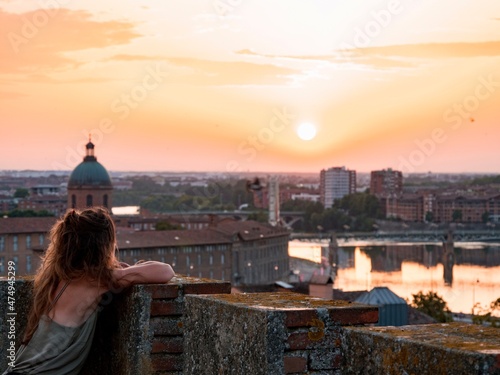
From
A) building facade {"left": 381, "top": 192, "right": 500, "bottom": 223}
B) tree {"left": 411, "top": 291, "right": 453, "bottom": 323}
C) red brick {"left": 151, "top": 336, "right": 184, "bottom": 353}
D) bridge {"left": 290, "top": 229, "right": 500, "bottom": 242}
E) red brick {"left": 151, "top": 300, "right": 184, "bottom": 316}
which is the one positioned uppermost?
red brick {"left": 151, "top": 300, "right": 184, "bottom": 316}

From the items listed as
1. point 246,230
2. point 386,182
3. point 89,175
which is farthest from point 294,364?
point 386,182

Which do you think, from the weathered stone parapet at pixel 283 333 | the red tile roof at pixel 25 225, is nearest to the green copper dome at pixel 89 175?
the red tile roof at pixel 25 225

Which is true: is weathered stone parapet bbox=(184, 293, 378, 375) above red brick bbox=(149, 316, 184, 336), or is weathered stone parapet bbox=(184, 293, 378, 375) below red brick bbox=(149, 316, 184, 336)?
above

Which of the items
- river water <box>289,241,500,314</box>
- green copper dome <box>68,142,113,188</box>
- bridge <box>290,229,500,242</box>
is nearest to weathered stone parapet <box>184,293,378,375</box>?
river water <box>289,241,500,314</box>

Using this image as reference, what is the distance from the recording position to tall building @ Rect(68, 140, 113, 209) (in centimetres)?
5638

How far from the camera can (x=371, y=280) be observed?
49.5 meters

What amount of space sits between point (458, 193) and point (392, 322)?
88.6 m

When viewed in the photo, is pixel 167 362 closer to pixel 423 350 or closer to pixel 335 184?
pixel 423 350

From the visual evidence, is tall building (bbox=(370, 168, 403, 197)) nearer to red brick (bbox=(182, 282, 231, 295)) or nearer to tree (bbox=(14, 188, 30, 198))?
tree (bbox=(14, 188, 30, 198))

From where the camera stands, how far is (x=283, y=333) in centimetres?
183

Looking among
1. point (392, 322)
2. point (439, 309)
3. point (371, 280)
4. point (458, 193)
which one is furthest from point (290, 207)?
point (392, 322)

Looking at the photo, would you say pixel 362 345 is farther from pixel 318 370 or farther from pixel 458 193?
pixel 458 193

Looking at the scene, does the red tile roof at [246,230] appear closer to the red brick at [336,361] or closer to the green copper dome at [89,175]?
the green copper dome at [89,175]

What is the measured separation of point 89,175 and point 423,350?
183 feet
